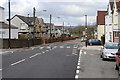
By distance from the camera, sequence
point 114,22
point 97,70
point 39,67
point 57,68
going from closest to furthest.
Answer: point 97,70 < point 57,68 < point 39,67 < point 114,22

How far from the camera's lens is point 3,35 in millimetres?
59219

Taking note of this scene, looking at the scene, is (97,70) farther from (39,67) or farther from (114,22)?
(114,22)

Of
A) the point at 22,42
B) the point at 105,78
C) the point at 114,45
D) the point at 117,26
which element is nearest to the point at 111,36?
the point at 117,26

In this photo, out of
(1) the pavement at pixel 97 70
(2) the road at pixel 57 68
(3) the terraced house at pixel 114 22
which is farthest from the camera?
(3) the terraced house at pixel 114 22

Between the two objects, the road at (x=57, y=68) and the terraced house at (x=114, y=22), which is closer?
the road at (x=57, y=68)

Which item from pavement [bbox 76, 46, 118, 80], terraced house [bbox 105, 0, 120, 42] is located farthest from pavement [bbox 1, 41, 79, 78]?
terraced house [bbox 105, 0, 120, 42]

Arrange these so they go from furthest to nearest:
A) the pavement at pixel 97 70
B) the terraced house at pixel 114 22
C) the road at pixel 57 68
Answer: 1. the terraced house at pixel 114 22
2. the road at pixel 57 68
3. the pavement at pixel 97 70

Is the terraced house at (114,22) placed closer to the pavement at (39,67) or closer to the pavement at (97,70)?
the pavement at (39,67)

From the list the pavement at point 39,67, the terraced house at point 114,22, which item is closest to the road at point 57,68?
the pavement at point 39,67

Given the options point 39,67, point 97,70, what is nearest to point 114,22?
point 39,67

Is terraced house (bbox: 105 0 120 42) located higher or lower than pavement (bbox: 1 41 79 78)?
higher

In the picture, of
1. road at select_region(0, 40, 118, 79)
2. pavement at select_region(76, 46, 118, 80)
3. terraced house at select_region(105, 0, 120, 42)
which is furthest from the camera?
terraced house at select_region(105, 0, 120, 42)

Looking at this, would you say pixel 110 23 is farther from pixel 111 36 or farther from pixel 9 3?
pixel 9 3

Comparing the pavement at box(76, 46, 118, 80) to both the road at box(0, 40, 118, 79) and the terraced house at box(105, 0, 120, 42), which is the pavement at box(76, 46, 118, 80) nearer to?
the road at box(0, 40, 118, 79)
